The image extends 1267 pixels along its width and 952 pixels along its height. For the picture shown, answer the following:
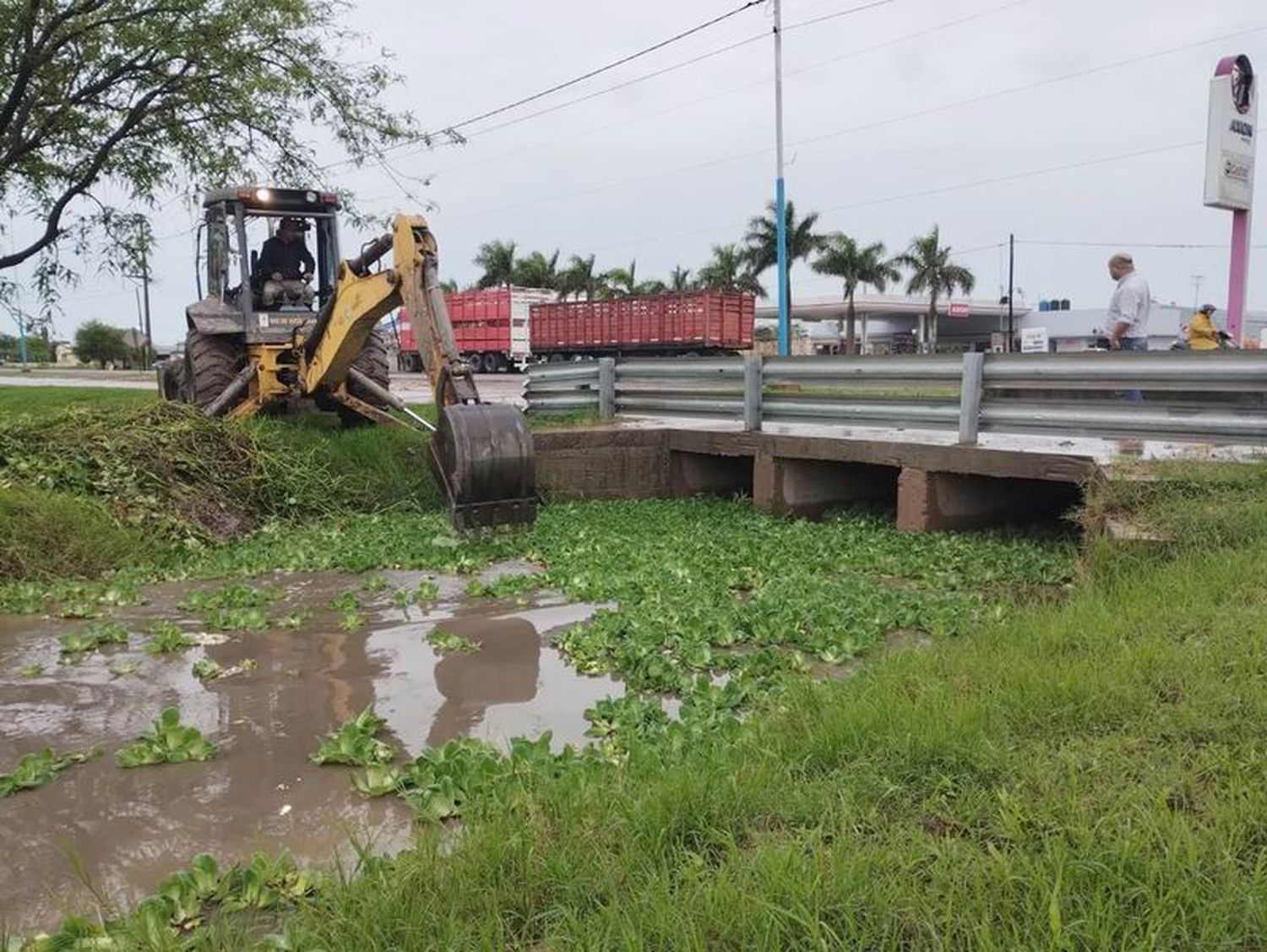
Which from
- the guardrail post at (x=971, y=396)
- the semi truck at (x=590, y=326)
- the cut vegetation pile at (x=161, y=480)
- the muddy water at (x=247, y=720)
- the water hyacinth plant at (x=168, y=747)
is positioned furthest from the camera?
the semi truck at (x=590, y=326)

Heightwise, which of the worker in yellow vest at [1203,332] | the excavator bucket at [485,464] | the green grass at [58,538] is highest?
the worker in yellow vest at [1203,332]

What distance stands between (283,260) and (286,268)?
0.31ft

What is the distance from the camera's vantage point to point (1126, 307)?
10.8 m

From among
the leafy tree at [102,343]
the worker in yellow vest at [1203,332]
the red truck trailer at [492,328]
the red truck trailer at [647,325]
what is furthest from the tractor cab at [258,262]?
the leafy tree at [102,343]

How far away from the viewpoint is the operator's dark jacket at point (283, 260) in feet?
39.5

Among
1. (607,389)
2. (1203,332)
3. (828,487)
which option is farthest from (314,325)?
(1203,332)

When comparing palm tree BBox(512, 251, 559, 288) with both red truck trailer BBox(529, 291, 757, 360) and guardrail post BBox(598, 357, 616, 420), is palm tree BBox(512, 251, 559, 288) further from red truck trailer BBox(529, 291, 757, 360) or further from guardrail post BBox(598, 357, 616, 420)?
guardrail post BBox(598, 357, 616, 420)

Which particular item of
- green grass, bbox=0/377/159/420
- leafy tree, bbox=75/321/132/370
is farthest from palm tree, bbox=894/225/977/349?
leafy tree, bbox=75/321/132/370

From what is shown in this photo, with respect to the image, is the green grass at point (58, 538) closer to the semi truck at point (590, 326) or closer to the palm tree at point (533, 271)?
the semi truck at point (590, 326)

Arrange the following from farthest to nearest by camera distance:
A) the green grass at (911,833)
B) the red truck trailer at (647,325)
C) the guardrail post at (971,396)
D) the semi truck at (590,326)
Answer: the semi truck at (590,326) < the red truck trailer at (647,325) < the guardrail post at (971,396) < the green grass at (911,833)

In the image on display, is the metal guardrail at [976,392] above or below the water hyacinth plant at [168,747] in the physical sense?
above

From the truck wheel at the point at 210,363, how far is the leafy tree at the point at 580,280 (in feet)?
154

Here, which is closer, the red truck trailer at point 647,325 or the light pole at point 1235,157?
the light pole at point 1235,157

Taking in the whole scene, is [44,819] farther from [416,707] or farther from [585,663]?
[585,663]
